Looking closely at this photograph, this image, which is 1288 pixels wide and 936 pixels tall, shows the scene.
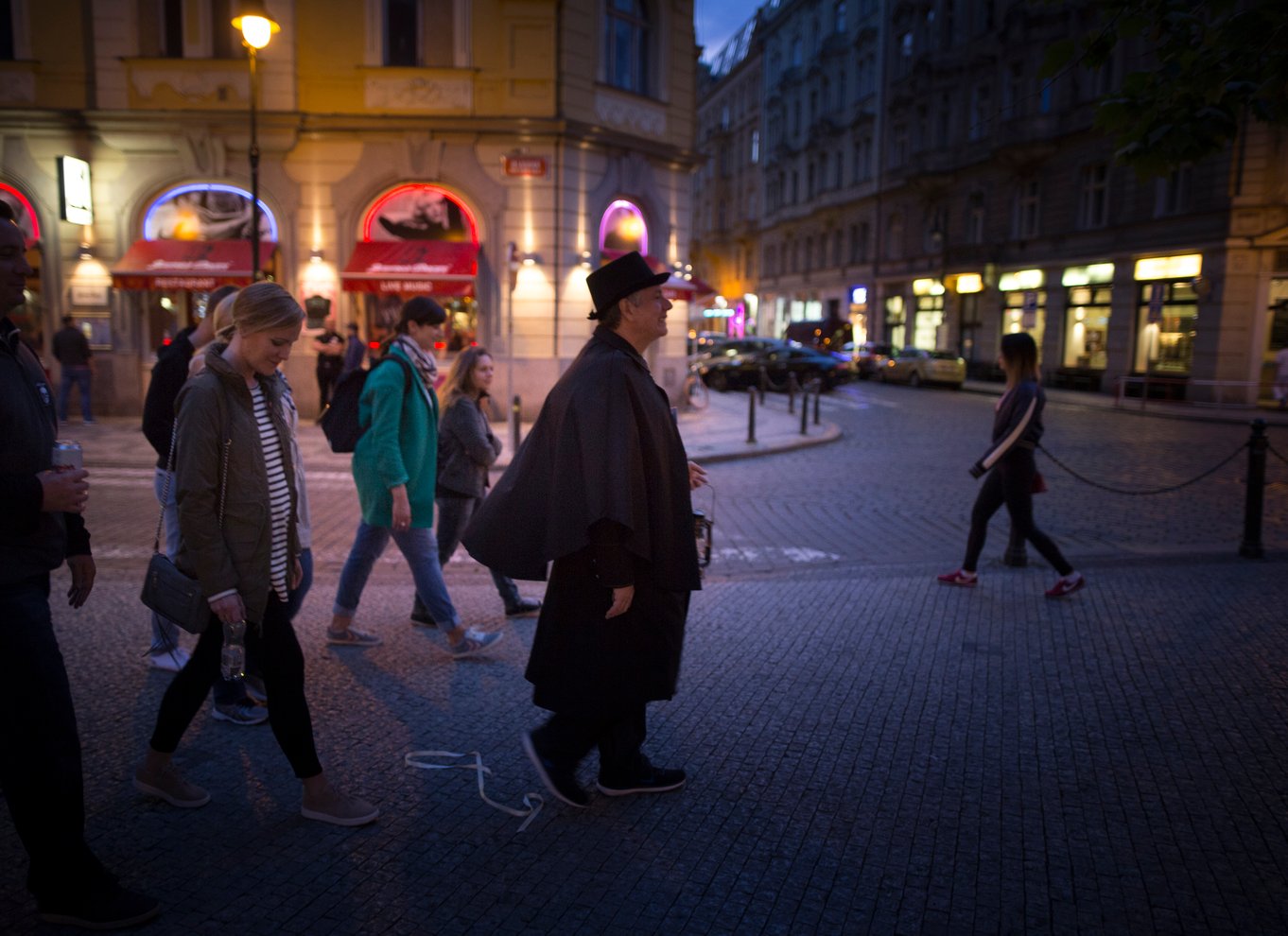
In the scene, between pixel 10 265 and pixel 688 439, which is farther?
pixel 688 439

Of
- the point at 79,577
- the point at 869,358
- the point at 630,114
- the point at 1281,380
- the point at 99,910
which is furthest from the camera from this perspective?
the point at 869,358

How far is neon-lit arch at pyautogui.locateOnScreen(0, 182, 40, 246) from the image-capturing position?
706 inches

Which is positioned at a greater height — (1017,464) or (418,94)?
(418,94)

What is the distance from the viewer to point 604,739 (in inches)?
143

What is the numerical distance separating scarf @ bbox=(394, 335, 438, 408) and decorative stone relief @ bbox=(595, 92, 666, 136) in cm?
1484

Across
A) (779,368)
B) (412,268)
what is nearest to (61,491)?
(412,268)

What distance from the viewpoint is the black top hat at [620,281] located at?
3342 millimetres

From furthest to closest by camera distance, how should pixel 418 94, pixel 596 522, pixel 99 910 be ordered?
pixel 418 94, pixel 596 522, pixel 99 910

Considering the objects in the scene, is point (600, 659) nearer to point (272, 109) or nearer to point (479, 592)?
point (479, 592)

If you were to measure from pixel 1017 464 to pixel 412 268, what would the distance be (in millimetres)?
13444

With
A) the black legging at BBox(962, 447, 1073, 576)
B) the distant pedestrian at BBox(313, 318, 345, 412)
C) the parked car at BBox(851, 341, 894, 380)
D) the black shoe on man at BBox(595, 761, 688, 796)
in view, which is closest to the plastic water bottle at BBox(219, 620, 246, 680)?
the black shoe on man at BBox(595, 761, 688, 796)

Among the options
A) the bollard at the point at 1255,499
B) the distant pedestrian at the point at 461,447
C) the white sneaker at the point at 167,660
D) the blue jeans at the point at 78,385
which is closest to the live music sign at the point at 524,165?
the blue jeans at the point at 78,385

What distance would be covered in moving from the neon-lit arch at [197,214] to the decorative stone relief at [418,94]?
2.99 metres

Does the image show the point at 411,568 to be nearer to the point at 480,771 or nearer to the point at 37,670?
the point at 480,771
